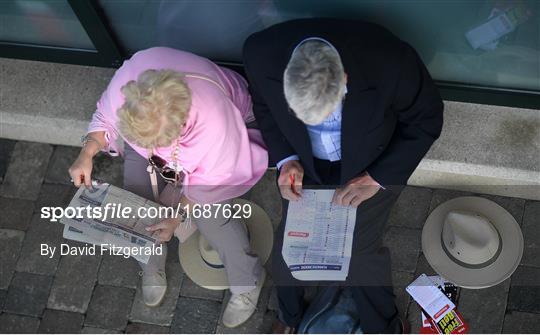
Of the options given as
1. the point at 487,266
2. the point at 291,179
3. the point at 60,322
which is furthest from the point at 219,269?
the point at 487,266

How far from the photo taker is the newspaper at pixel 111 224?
10.1 ft

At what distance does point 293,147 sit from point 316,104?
667 mm

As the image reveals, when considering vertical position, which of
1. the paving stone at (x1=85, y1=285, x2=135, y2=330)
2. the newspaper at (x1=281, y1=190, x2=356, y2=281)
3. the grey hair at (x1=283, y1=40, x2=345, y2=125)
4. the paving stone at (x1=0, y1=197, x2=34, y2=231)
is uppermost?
the grey hair at (x1=283, y1=40, x2=345, y2=125)

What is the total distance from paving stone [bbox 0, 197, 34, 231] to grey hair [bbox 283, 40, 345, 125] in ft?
8.19

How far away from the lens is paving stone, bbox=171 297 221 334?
366cm

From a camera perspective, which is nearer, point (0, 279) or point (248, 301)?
point (248, 301)

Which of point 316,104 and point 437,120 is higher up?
point 316,104

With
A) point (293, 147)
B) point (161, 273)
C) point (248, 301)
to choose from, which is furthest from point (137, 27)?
point (248, 301)

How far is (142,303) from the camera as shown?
148 inches

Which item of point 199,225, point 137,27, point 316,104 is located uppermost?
point 316,104

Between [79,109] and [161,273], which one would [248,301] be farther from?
[79,109]

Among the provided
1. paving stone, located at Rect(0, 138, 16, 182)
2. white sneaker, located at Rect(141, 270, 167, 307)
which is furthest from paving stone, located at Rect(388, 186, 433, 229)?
paving stone, located at Rect(0, 138, 16, 182)

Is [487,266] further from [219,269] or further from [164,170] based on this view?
[164,170]

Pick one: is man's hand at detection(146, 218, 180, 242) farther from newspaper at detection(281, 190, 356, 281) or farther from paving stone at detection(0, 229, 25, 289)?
paving stone at detection(0, 229, 25, 289)
